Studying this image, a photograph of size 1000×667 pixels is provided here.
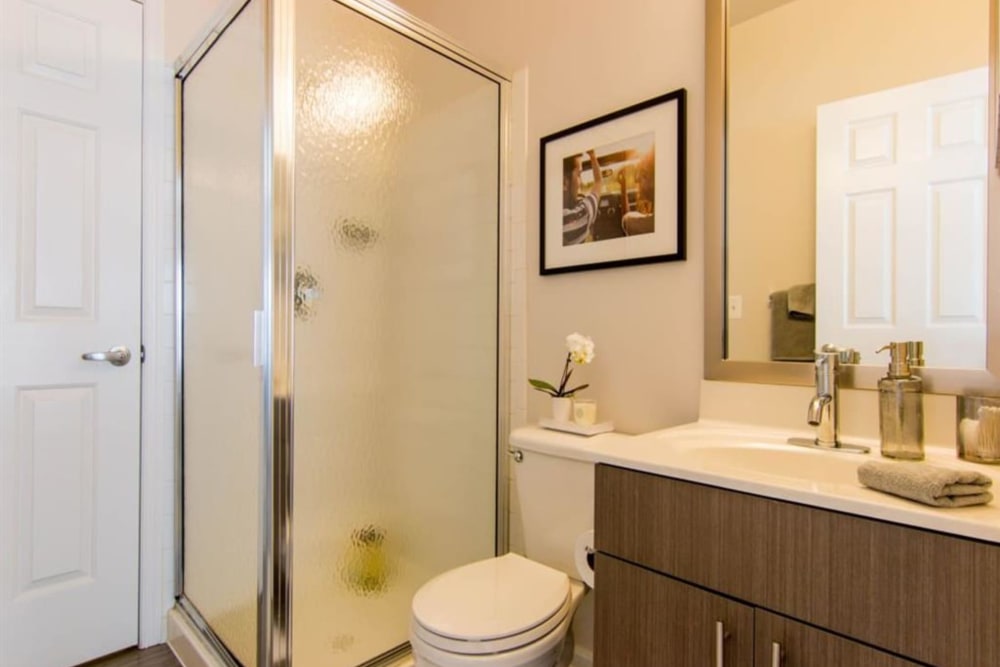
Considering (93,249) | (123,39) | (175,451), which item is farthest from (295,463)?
(123,39)

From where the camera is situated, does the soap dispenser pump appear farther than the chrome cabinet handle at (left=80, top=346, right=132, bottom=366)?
No

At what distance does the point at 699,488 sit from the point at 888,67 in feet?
3.15

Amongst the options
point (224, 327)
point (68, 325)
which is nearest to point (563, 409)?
point (224, 327)

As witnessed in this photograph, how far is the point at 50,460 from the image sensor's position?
1.53 meters

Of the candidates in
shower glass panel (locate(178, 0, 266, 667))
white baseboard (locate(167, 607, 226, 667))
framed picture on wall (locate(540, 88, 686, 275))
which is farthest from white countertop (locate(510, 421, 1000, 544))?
white baseboard (locate(167, 607, 226, 667))

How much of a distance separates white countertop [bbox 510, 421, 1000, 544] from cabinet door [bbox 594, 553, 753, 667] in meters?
0.18

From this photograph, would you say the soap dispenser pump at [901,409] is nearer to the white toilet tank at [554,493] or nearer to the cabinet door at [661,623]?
the cabinet door at [661,623]

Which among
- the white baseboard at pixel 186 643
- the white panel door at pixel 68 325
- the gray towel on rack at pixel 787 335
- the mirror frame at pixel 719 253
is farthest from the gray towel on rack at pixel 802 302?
the white panel door at pixel 68 325

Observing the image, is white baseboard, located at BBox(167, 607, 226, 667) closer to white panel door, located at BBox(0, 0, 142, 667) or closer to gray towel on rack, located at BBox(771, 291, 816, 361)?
white panel door, located at BBox(0, 0, 142, 667)

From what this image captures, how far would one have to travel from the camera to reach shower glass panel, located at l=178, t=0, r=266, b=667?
1.29 m

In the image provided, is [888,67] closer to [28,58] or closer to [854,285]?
[854,285]

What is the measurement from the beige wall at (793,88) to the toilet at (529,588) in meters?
0.53

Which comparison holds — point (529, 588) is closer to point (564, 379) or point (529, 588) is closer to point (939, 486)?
point (564, 379)

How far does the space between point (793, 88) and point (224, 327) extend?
1.58 metres
